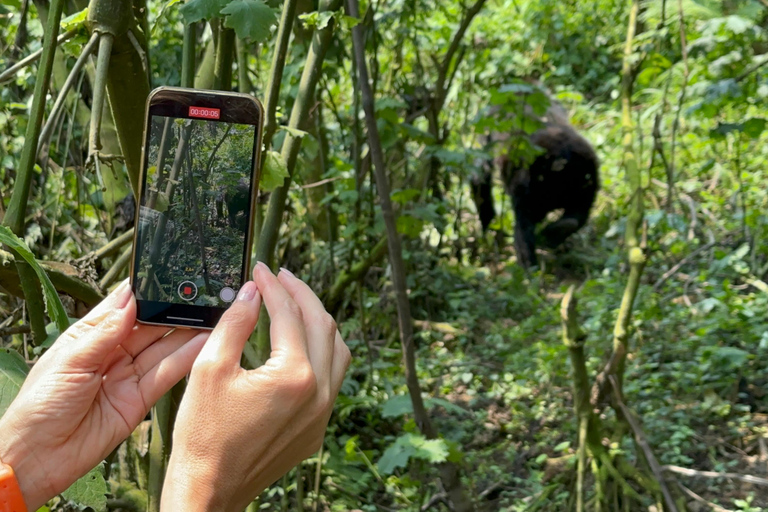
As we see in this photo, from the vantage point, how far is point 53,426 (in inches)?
31.4

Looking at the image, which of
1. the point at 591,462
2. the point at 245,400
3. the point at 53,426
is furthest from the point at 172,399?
the point at 591,462

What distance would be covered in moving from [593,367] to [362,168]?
1.32 meters

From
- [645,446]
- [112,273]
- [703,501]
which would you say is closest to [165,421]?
[112,273]

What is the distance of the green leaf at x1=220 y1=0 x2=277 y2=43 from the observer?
3.71ft

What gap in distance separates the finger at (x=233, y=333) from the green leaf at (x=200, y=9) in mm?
515

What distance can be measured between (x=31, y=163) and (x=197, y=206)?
7.9 inches

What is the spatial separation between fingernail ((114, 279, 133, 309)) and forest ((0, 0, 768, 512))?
0.23 ft

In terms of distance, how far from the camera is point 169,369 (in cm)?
88

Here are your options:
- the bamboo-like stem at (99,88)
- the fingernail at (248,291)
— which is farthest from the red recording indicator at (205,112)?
the fingernail at (248,291)

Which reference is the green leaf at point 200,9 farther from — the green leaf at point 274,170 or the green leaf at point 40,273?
the green leaf at point 40,273

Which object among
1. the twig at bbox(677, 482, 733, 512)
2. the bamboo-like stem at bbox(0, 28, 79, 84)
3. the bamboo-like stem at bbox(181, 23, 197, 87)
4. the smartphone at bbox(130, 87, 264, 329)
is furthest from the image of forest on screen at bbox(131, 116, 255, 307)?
the twig at bbox(677, 482, 733, 512)

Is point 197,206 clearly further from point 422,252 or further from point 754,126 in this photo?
point 422,252

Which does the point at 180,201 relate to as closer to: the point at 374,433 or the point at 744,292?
the point at 374,433

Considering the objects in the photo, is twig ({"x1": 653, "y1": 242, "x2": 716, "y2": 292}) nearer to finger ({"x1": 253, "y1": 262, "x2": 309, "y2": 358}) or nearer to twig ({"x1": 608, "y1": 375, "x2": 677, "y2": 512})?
twig ({"x1": 608, "y1": 375, "x2": 677, "y2": 512})
